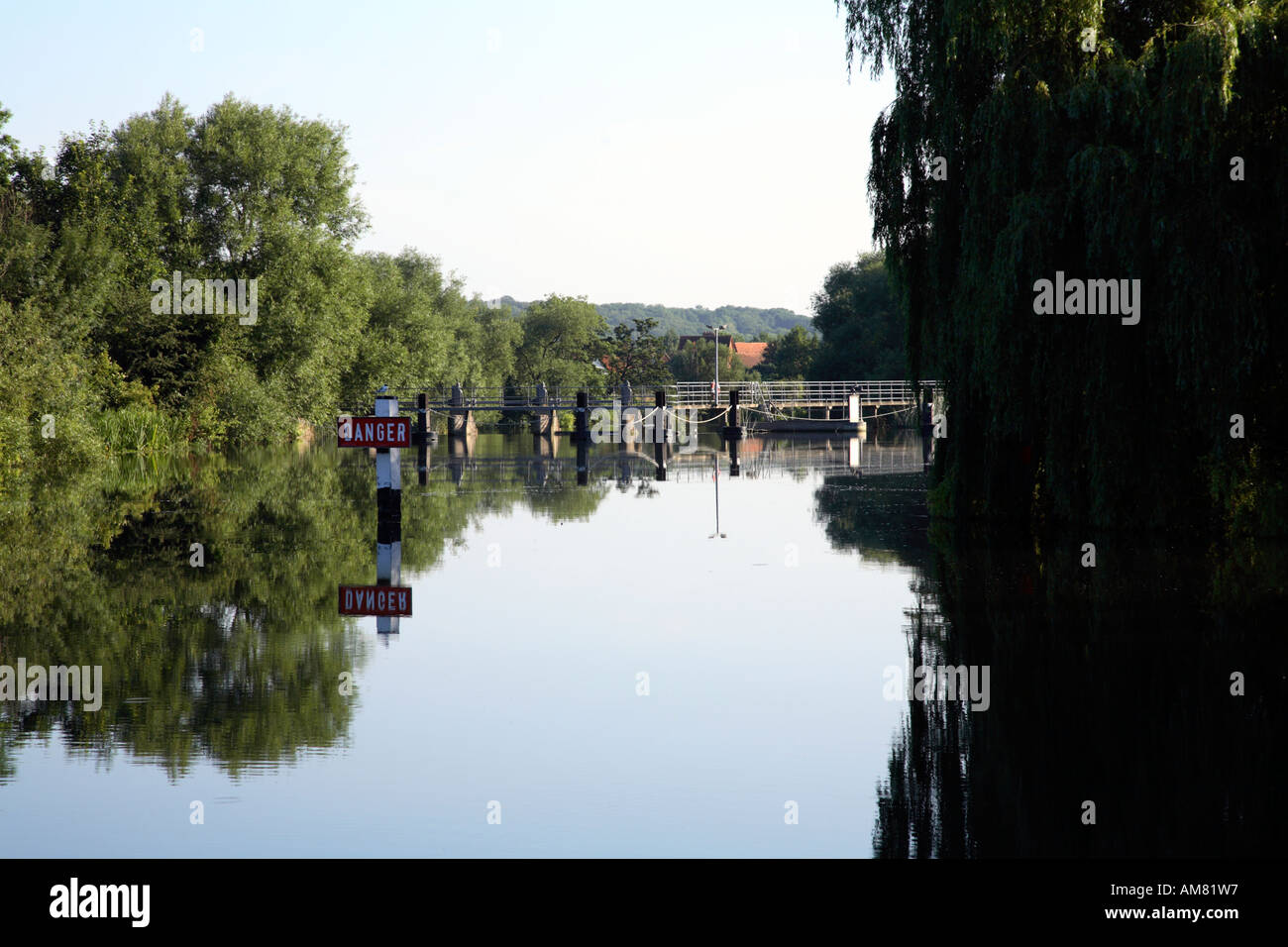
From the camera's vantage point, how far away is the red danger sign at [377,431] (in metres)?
16.1

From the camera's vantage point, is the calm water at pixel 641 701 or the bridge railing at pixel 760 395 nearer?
the calm water at pixel 641 701

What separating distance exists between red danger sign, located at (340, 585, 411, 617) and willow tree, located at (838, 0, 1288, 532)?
25.2 feet

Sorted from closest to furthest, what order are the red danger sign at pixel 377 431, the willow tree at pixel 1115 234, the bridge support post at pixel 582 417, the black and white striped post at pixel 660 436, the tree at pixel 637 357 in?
the willow tree at pixel 1115 234
the red danger sign at pixel 377 431
the black and white striped post at pixel 660 436
the bridge support post at pixel 582 417
the tree at pixel 637 357

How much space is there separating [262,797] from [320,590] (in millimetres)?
6588

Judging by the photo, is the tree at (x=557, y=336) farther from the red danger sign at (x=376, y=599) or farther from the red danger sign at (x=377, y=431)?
the red danger sign at (x=376, y=599)

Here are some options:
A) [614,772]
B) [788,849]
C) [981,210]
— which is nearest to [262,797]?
[614,772]

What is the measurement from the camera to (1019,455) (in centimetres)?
1762

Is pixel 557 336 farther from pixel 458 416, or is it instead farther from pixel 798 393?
pixel 458 416

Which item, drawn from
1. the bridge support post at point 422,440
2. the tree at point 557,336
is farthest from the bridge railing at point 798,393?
the tree at point 557,336

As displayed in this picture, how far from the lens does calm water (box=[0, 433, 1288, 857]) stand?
5.60 metres

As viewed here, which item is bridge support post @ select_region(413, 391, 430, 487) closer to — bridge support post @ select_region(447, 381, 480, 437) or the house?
bridge support post @ select_region(447, 381, 480, 437)

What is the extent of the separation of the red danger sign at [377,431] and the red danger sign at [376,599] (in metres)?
3.74

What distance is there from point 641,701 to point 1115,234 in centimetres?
932
